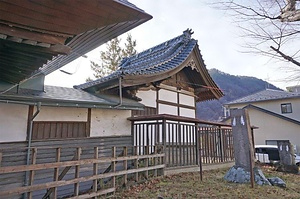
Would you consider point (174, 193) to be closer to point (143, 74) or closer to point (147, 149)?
point (147, 149)

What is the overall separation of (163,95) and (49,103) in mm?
5261

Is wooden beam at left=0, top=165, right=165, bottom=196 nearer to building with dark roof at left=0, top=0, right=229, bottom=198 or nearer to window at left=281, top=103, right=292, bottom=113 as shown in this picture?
building with dark roof at left=0, top=0, right=229, bottom=198

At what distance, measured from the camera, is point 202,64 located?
35.6 feet

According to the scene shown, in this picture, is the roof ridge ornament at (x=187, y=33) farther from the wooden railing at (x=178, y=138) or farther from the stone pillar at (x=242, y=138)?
the stone pillar at (x=242, y=138)

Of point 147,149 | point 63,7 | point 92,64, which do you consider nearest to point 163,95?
point 147,149

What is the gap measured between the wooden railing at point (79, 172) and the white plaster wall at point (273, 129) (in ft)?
53.8

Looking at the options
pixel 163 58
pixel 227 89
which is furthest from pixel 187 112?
pixel 227 89

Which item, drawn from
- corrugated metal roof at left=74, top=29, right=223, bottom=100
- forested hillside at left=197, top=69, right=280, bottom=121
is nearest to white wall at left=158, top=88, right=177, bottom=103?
corrugated metal roof at left=74, top=29, right=223, bottom=100

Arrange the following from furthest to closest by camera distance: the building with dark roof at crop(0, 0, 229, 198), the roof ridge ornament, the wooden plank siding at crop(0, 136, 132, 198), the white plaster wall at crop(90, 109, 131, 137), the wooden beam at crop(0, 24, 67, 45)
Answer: the roof ridge ornament → the white plaster wall at crop(90, 109, 131, 137) → the wooden plank siding at crop(0, 136, 132, 198) → the building with dark roof at crop(0, 0, 229, 198) → the wooden beam at crop(0, 24, 67, 45)

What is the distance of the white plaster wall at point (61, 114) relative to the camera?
6348 mm

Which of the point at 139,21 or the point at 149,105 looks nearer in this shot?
the point at 139,21

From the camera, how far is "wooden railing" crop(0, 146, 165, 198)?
4199 mm

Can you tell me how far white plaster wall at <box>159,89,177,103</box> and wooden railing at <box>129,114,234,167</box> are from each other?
61.2 inches

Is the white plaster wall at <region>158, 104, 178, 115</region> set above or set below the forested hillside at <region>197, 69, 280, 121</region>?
below
